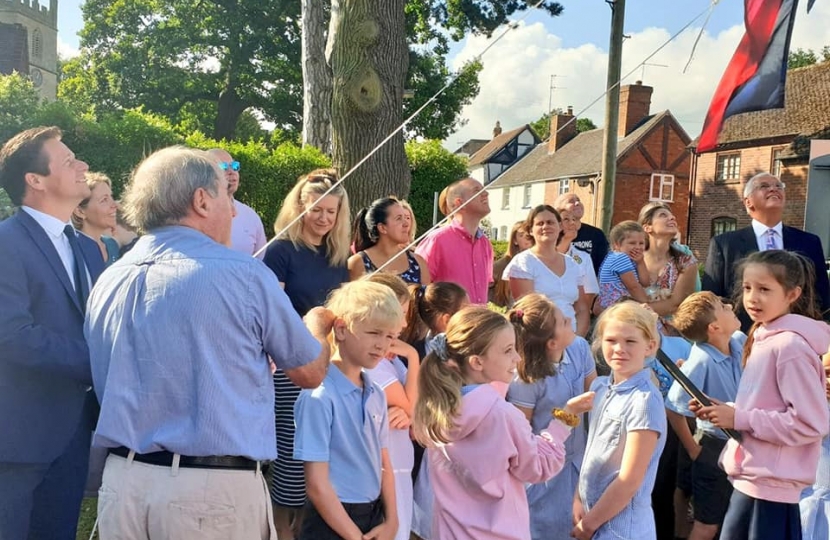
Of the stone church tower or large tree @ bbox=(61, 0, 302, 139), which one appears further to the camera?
the stone church tower

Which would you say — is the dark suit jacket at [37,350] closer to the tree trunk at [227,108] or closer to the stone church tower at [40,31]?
the tree trunk at [227,108]

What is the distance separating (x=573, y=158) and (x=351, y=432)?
3869cm

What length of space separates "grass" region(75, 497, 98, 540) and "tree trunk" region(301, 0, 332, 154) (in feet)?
21.6

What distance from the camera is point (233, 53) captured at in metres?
23.9

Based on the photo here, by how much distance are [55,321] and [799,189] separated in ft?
72.9

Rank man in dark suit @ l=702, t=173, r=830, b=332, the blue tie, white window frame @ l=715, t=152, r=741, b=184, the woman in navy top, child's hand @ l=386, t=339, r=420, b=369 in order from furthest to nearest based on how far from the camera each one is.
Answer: white window frame @ l=715, t=152, r=741, b=184 < man in dark suit @ l=702, t=173, r=830, b=332 < the woman in navy top < child's hand @ l=386, t=339, r=420, b=369 < the blue tie

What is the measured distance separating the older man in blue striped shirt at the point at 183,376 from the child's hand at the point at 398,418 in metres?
0.91

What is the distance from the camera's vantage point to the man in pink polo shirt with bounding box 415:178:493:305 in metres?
4.83

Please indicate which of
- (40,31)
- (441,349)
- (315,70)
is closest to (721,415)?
(441,349)

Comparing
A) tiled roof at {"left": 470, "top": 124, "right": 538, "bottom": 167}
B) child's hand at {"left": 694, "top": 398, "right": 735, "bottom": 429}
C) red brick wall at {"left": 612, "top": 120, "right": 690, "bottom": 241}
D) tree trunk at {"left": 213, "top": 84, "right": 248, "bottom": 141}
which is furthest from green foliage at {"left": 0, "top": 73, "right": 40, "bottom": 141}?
tiled roof at {"left": 470, "top": 124, "right": 538, "bottom": 167}

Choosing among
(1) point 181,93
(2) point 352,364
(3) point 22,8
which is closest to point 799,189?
(1) point 181,93

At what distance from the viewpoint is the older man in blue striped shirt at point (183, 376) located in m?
1.92

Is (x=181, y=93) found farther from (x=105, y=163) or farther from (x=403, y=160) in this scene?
(x=403, y=160)

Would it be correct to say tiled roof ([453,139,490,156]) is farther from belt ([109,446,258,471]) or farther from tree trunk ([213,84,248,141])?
belt ([109,446,258,471])
